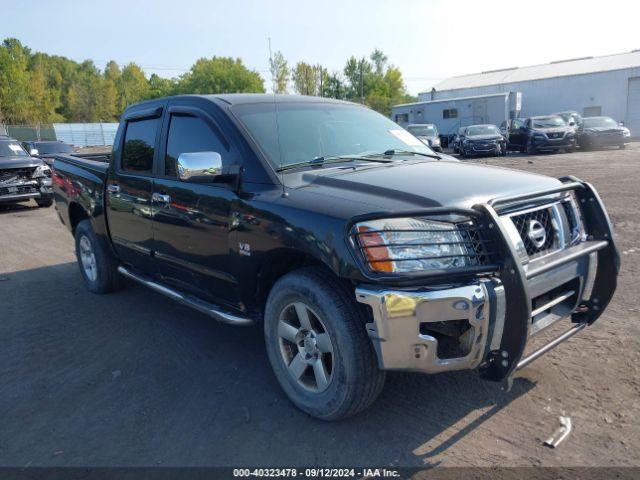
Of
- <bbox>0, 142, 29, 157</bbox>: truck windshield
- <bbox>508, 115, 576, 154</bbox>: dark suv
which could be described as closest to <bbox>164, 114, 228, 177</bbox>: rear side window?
<bbox>0, 142, 29, 157</bbox>: truck windshield

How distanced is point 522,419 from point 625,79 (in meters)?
43.1

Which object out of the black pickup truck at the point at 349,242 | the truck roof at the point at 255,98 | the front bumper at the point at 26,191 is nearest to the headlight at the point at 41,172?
the front bumper at the point at 26,191

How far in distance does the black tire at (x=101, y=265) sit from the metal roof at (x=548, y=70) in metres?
42.9

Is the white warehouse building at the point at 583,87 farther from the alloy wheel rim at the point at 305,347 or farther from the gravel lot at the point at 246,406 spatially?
the alloy wheel rim at the point at 305,347

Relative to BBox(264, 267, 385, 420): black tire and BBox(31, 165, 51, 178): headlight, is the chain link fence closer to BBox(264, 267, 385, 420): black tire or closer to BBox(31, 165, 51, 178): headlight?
BBox(31, 165, 51, 178): headlight

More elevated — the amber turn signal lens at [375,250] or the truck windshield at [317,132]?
the truck windshield at [317,132]

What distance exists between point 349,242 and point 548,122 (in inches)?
978

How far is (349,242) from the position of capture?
2.80m

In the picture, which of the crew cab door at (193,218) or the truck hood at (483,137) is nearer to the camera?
the crew cab door at (193,218)

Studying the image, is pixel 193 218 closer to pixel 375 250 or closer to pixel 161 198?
pixel 161 198

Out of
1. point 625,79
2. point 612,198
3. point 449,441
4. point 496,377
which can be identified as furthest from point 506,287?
point 625,79

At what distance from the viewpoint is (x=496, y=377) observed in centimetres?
285

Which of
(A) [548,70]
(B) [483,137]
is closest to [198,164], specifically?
(B) [483,137]

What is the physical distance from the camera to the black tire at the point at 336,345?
291 cm
